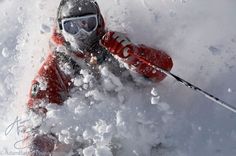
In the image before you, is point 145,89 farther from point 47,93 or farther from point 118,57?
point 47,93

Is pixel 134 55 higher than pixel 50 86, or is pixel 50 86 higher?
pixel 134 55

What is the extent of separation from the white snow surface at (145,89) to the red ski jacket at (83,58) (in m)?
0.10

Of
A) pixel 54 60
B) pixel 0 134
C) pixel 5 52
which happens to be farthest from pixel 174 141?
pixel 5 52

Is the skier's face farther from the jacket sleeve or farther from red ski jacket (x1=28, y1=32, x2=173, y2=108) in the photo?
the jacket sleeve

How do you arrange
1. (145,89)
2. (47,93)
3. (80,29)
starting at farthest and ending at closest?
(145,89) → (47,93) → (80,29)

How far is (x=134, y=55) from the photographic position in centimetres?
475

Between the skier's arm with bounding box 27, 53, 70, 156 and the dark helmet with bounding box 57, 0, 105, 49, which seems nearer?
the skier's arm with bounding box 27, 53, 70, 156

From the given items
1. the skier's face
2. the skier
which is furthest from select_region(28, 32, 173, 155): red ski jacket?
the skier's face

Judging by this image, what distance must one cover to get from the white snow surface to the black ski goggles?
0.34 m

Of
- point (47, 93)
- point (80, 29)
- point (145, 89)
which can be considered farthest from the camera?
point (145, 89)

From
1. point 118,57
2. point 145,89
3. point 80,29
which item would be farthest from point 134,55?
point 80,29

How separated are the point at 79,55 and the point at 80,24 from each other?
11.2 inches

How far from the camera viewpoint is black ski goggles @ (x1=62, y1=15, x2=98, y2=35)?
471 cm

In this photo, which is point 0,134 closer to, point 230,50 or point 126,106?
point 126,106
